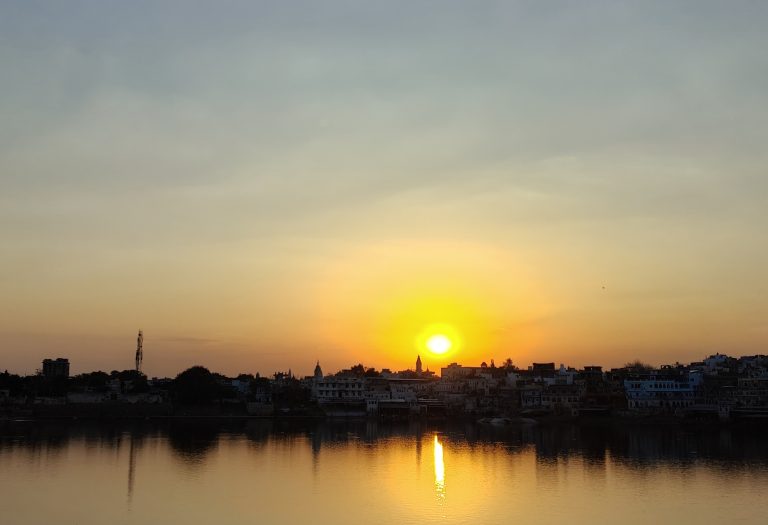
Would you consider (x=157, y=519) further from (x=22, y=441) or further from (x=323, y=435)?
(x=323, y=435)

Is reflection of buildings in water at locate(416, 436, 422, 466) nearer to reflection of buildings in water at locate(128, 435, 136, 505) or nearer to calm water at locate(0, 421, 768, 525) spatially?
calm water at locate(0, 421, 768, 525)

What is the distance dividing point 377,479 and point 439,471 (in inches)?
199

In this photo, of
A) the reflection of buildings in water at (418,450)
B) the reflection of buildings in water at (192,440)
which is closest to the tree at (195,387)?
the reflection of buildings in water at (192,440)

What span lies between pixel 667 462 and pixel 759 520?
64.7ft

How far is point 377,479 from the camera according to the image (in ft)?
149

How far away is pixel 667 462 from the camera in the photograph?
5325 centimetres

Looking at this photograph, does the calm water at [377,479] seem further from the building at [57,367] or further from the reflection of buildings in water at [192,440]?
the building at [57,367]

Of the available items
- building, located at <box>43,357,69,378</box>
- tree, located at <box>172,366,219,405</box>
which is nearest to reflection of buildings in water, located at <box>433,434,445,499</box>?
tree, located at <box>172,366,219,405</box>

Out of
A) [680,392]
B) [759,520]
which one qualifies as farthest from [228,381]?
[759,520]

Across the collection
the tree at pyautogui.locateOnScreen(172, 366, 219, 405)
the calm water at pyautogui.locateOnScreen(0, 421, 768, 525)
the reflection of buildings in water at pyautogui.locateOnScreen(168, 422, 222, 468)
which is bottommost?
the calm water at pyautogui.locateOnScreen(0, 421, 768, 525)

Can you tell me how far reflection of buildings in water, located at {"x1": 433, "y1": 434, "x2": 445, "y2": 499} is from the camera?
41.6 metres

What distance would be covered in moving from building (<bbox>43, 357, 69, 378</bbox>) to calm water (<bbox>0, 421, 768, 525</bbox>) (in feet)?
184

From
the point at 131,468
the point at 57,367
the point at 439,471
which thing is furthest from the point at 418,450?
the point at 57,367

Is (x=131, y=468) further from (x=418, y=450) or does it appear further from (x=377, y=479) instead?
(x=418, y=450)
